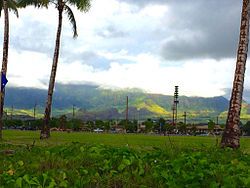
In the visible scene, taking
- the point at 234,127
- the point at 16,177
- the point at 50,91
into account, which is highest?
the point at 50,91

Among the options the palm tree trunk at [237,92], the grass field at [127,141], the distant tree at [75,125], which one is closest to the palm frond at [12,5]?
the grass field at [127,141]

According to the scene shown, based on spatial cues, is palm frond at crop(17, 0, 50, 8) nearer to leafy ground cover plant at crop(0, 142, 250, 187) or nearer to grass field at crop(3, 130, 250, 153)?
grass field at crop(3, 130, 250, 153)

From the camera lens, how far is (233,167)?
7.70 metres

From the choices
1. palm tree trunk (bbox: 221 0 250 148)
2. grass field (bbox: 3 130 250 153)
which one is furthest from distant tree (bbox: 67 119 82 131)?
palm tree trunk (bbox: 221 0 250 148)

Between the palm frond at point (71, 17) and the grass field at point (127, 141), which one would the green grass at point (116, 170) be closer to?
the grass field at point (127, 141)

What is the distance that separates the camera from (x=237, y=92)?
1517 centimetres

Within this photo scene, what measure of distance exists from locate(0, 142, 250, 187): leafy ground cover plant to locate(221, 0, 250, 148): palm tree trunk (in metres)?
5.44

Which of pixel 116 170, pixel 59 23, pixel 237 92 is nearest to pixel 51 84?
pixel 59 23

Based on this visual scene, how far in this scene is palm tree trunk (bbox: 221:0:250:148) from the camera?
14.8m

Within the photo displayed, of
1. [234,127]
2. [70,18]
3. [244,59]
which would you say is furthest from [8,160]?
[70,18]

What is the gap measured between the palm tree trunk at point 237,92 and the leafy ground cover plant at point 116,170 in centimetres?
544

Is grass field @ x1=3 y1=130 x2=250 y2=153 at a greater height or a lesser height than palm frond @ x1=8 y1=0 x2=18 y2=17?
lesser

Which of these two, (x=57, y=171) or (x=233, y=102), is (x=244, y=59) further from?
(x=57, y=171)

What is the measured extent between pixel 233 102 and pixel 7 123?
11757 cm
